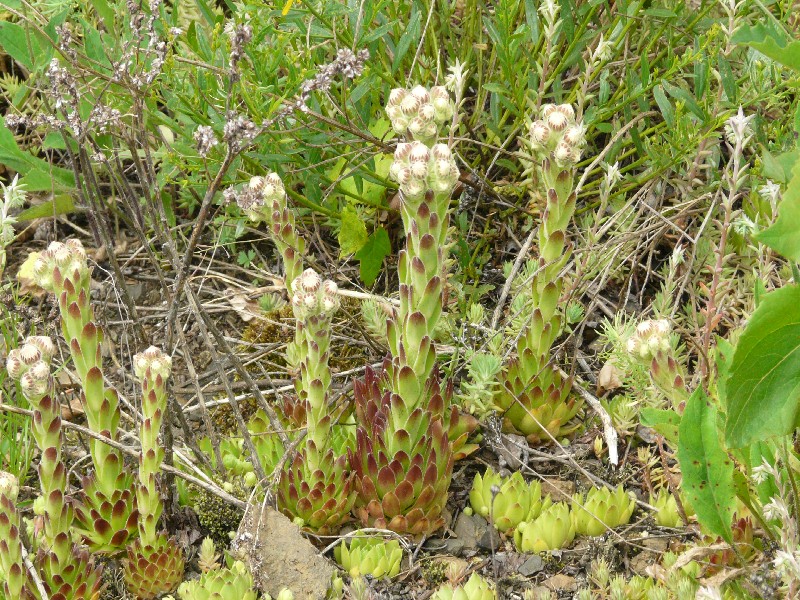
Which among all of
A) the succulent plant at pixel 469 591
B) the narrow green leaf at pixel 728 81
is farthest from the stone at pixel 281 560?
the narrow green leaf at pixel 728 81

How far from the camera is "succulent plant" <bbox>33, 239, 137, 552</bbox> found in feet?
7.88

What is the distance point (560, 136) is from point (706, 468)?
3.45ft

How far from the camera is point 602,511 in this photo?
2.71 m

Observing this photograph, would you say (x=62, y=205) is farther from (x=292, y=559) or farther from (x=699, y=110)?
(x=699, y=110)

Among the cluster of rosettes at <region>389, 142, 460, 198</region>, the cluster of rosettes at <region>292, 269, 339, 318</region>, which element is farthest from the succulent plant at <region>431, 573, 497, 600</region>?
the cluster of rosettes at <region>389, 142, 460, 198</region>

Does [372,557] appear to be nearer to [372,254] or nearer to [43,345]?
[43,345]

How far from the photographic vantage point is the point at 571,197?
109 inches

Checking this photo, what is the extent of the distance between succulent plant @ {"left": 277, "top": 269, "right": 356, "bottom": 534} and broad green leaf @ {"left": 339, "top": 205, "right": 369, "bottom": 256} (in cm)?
94

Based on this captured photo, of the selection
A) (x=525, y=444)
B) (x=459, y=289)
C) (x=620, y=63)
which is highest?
(x=620, y=63)

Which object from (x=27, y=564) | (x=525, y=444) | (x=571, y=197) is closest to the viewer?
(x=27, y=564)

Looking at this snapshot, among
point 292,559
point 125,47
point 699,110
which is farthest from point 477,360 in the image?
point 125,47

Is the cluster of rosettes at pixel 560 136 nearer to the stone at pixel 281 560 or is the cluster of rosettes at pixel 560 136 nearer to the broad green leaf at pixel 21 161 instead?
the stone at pixel 281 560

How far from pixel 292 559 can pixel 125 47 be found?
76.2 inches

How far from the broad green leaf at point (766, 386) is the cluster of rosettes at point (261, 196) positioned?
1.39 meters
